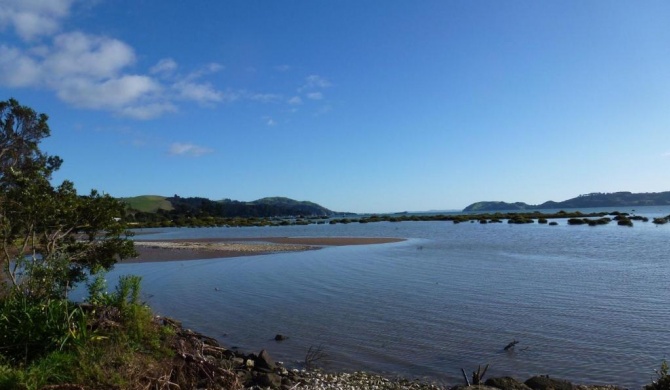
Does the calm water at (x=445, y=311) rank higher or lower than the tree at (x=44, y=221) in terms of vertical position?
lower

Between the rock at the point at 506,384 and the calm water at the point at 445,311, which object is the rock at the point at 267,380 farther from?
the rock at the point at 506,384

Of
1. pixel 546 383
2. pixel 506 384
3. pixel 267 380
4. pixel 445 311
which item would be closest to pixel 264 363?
pixel 267 380

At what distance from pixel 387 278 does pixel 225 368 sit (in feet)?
56.4

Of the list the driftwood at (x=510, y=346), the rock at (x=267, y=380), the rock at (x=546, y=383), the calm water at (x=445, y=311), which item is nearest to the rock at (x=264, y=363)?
the rock at (x=267, y=380)

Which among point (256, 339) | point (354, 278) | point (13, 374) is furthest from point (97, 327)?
point (354, 278)

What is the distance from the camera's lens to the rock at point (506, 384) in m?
9.66

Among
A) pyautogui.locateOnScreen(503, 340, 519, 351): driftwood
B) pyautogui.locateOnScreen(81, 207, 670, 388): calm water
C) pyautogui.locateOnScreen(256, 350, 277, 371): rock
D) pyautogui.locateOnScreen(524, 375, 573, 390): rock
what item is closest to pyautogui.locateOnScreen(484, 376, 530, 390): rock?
pyautogui.locateOnScreen(524, 375, 573, 390): rock

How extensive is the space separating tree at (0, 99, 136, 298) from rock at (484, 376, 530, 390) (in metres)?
9.18

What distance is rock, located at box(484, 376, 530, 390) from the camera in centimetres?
966

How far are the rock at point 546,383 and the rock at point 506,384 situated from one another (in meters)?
0.28

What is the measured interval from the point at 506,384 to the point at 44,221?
10963mm

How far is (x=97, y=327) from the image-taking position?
8914 millimetres

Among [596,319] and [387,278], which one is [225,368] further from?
[387,278]

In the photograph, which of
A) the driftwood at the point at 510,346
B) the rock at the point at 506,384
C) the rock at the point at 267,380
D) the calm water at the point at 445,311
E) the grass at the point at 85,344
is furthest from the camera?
the driftwood at the point at 510,346
